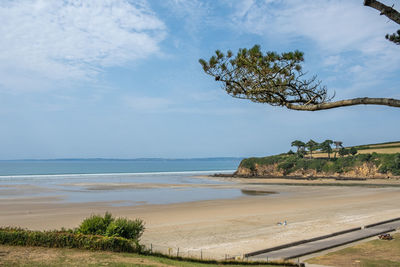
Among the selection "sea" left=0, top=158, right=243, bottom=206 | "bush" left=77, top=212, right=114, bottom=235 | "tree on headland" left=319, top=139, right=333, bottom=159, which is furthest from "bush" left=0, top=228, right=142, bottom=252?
"tree on headland" left=319, top=139, right=333, bottom=159

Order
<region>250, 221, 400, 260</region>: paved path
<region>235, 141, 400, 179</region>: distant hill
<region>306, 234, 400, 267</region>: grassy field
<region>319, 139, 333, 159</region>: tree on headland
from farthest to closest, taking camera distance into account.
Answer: <region>319, 139, 333, 159</region>: tree on headland → <region>235, 141, 400, 179</region>: distant hill → <region>250, 221, 400, 260</region>: paved path → <region>306, 234, 400, 267</region>: grassy field

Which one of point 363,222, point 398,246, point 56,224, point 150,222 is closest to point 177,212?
point 150,222

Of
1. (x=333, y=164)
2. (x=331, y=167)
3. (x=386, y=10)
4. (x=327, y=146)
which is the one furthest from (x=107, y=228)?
(x=327, y=146)

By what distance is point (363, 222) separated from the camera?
19.2 meters

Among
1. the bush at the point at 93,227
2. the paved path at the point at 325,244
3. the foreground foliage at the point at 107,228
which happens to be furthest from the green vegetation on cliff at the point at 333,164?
the bush at the point at 93,227

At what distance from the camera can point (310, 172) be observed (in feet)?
284

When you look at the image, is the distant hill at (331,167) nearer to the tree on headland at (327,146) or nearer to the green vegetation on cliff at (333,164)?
the green vegetation on cliff at (333,164)

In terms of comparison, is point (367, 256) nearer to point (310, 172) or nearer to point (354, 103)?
point (354, 103)

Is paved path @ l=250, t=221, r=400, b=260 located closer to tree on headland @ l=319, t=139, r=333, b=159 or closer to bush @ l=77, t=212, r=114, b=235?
bush @ l=77, t=212, r=114, b=235

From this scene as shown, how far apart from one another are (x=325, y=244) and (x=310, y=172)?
75.8 meters

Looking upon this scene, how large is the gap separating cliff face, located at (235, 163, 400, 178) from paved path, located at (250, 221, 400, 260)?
63.7 metres

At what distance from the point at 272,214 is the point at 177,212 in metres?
6.23

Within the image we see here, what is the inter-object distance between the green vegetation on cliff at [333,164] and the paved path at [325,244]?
63.9 meters

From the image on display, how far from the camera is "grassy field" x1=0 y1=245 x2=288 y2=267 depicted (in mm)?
7797
